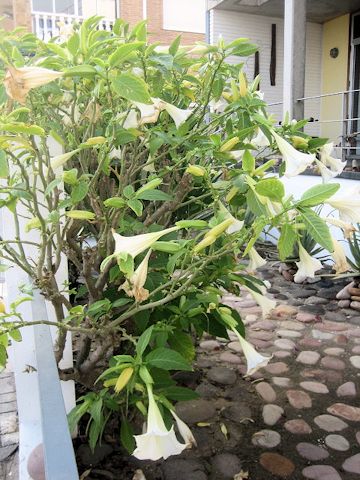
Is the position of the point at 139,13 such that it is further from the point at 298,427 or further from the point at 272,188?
the point at 272,188

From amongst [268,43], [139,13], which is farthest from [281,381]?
[139,13]

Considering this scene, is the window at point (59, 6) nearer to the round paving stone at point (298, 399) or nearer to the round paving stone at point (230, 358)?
the round paving stone at point (230, 358)

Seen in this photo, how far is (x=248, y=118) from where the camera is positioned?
1.63 meters

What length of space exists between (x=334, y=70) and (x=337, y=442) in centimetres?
983

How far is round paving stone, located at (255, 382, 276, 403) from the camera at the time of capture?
2.50m

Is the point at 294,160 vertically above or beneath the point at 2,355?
→ above

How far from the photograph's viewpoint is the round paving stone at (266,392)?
250 cm

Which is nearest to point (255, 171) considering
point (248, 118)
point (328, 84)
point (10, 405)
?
point (248, 118)

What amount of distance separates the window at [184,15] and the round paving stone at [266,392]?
16.6 meters

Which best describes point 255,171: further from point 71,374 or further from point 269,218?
point 71,374

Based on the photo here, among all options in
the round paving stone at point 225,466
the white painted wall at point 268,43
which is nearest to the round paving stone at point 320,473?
the round paving stone at point 225,466

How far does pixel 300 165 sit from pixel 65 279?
1.07m

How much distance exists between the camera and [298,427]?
7.43 feet

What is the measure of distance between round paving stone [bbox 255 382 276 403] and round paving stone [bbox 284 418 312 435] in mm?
195
